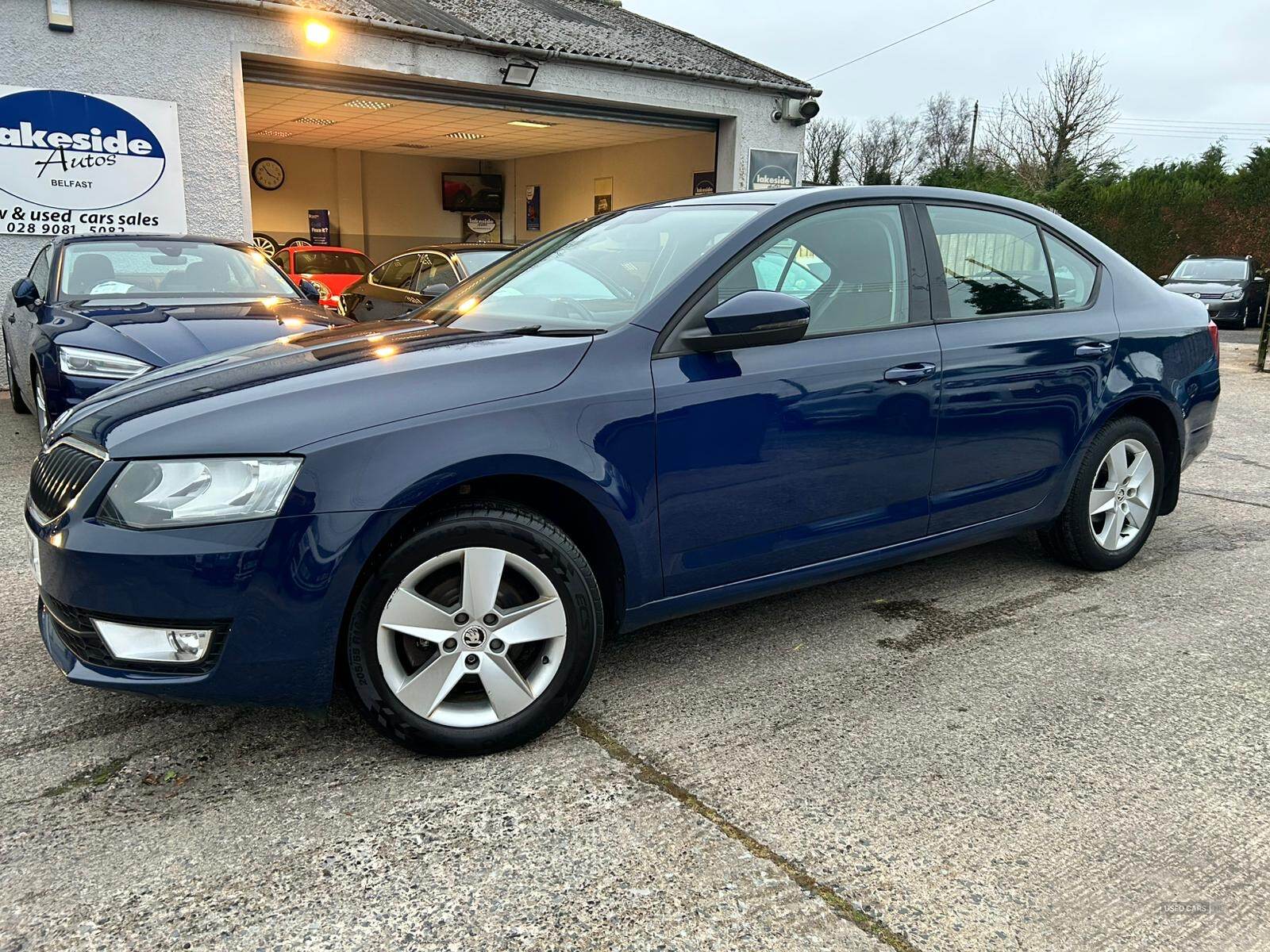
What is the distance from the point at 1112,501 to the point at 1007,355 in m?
1.02

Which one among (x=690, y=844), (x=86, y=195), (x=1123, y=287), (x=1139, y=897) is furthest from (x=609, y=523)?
(x=86, y=195)

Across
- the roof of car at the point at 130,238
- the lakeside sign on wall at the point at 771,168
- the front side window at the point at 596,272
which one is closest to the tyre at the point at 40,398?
the roof of car at the point at 130,238

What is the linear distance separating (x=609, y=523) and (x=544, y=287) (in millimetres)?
1067

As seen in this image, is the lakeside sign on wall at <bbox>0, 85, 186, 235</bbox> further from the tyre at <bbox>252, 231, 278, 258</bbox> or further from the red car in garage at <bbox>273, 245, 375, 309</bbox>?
the tyre at <bbox>252, 231, 278, 258</bbox>

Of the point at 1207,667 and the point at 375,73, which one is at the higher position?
the point at 375,73

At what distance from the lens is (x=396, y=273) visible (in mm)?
10344

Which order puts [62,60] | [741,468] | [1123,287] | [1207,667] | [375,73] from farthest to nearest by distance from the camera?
[375,73] < [62,60] < [1123,287] < [1207,667] < [741,468]

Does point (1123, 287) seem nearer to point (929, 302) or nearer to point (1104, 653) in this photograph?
point (929, 302)

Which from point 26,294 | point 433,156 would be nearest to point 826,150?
point 433,156

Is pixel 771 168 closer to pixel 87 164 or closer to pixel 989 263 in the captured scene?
pixel 87 164

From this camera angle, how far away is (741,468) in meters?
2.89

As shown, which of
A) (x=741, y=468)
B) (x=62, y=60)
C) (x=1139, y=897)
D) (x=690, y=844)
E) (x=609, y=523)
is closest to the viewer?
(x=1139, y=897)

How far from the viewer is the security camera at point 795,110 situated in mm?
14242

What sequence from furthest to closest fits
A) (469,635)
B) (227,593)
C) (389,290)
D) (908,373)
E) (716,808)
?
1. (389,290)
2. (908,373)
3. (469,635)
4. (716,808)
5. (227,593)
